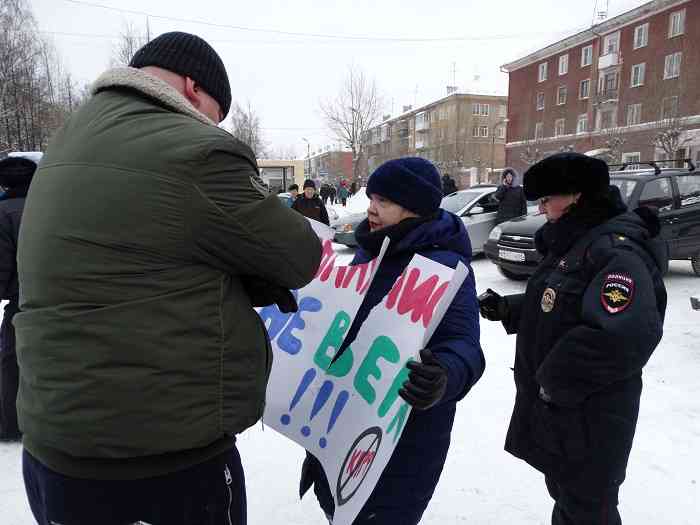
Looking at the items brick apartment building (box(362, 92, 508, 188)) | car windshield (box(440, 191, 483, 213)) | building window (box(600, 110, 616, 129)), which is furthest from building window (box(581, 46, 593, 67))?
car windshield (box(440, 191, 483, 213))

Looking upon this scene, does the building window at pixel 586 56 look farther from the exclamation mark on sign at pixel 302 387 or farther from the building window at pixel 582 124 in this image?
the exclamation mark on sign at pixel 302 387

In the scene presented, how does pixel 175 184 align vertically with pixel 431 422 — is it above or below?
above

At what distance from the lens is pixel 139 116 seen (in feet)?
3.60

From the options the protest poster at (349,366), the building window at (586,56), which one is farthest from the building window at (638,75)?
the protest poster at (349,366)

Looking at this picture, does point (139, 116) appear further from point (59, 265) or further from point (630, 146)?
point (630, 146)

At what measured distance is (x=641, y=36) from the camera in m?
35.2

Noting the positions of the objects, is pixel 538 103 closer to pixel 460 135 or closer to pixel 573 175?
pixel 460 135

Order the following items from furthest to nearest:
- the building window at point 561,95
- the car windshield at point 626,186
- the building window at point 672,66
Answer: the building window at point 561,95 < the building window at point 672,66 < the car windshield at point 626,186

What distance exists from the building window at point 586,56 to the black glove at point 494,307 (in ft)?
146

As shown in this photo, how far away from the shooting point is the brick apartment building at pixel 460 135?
49.8 metres

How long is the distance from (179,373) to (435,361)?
682 mm

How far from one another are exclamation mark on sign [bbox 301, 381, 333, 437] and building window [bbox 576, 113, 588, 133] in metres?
43.9

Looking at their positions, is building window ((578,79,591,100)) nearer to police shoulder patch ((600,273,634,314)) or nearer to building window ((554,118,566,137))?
building window ((554,118,566,137))

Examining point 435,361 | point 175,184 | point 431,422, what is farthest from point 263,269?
point 431,422
